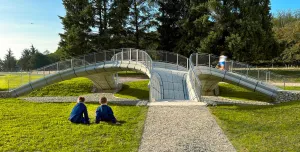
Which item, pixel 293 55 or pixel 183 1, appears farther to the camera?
pixel 293 55

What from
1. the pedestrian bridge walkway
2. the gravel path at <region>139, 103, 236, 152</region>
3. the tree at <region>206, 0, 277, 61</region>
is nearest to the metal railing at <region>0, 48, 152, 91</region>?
the pedestrian bridge walkway

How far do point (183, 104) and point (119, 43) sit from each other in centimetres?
2488

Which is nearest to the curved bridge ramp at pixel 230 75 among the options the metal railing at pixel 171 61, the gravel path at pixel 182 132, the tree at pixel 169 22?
the metal railing at pixel 171 61

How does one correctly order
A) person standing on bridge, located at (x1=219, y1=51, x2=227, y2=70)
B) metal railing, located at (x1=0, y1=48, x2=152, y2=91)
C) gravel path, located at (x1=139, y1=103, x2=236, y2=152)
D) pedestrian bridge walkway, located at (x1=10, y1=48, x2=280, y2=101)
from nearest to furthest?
gravel path, located at (x1=139, y1=103, x2=236, y2=152) → pedestrian bridge walkway, located at (x1=10, y1=48, x2=280, y2=101) → person standing on bridge, located at (x1=219, y1=51, x2=227, y2=70) → metal railing, located at (x1=0, y1=48, x2=152, y2=91)

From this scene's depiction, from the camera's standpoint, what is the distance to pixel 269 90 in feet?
65.3

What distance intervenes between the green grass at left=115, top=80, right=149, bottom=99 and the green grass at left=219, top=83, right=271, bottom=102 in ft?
23.8

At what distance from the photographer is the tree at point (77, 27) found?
1483 inches

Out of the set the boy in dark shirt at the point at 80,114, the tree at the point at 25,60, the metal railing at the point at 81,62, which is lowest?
the boy in dark shirt at the point at 80,114

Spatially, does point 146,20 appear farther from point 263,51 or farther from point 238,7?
point 263,51

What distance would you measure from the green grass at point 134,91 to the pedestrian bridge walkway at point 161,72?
413 cm

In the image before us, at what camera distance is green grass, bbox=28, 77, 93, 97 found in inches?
1174

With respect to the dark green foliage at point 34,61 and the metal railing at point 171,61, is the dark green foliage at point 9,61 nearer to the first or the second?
the dark green foliage at point 34,61

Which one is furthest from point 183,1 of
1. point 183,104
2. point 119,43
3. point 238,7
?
point 183,104

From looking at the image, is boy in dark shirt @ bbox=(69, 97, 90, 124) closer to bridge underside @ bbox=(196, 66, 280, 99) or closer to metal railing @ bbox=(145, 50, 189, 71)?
bridge underside @ bbox=(196, 66, 280, 99)
